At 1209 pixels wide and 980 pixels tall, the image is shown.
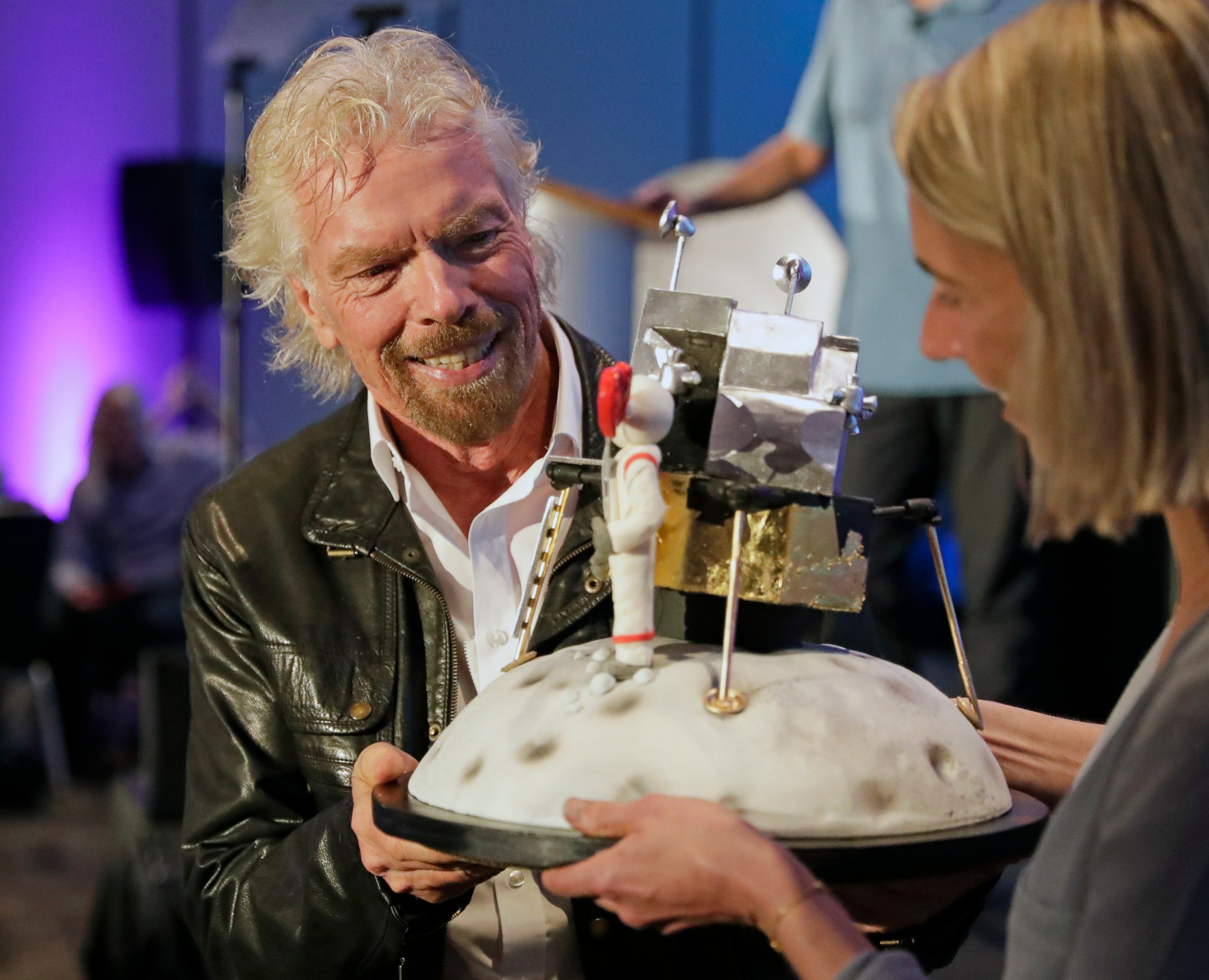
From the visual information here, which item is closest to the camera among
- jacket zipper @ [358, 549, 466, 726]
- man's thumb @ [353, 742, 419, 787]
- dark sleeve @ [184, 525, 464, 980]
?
man's thumb @ [353, 742, 419, 787]

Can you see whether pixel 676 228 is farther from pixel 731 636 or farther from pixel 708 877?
pixel 708 877

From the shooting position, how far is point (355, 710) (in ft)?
4.78

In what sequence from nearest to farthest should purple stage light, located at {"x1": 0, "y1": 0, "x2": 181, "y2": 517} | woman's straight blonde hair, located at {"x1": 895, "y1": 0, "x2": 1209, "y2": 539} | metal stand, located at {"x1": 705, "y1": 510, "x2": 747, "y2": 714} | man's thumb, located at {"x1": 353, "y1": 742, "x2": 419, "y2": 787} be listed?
1. woman's straight blonde hair, located at {"x1": 895, "y1": 0, "x2": 1209, "y2": 539}
2. metal stand, located at {"x1": 705, "y1": 510, "x2": 747, "y2": 714}
3. man's thumb, located at {"x1": 353, "y1": 742, "x2": 419, "y2": 787}
4. purple stage light, located at {"x1": 0, "y1": 0, "x2": 181, "y2": 517}

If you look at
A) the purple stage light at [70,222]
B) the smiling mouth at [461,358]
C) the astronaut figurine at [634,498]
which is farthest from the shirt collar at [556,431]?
the purple stage light at [70,222]

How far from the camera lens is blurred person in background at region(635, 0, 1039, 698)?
232 cm

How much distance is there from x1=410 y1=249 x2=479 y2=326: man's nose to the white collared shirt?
158 mm

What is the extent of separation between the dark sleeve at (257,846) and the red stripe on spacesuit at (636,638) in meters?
0.44

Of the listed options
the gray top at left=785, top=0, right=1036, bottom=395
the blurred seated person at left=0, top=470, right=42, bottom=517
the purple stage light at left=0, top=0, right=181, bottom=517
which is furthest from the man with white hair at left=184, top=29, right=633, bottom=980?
the purple stage light at left=0, top=0, right=181, bottom=517

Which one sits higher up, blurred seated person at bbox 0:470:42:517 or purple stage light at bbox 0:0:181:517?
purple stage light at bbox 0:0:181:517

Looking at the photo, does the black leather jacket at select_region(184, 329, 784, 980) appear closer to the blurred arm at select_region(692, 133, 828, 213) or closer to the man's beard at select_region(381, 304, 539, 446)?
the man's beard at select_region(381, 304, 539, 446)

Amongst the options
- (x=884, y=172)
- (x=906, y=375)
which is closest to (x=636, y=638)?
(x=906, y=375)

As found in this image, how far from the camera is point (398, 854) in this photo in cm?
113

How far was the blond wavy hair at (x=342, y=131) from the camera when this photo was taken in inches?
58.2

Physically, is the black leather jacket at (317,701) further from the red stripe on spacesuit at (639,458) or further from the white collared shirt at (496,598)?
the red stripe on spacesuit at (639,458)
